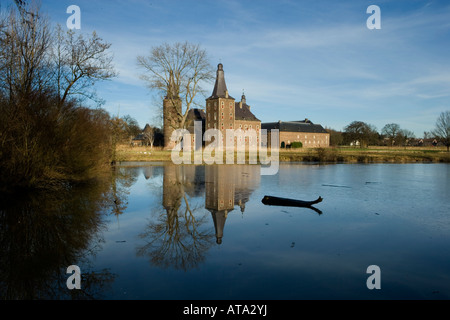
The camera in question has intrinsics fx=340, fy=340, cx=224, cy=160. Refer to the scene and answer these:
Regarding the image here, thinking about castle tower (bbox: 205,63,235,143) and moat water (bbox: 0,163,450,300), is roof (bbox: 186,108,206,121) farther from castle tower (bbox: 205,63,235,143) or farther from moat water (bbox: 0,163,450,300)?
moat water (bbox: 0,163,450,300)

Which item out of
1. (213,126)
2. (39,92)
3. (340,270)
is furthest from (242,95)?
(340,270)

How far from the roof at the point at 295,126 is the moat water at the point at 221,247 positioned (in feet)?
262

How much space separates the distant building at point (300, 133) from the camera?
9069 centimetres

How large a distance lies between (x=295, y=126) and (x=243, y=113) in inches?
779

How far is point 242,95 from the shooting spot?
A: 86.9m

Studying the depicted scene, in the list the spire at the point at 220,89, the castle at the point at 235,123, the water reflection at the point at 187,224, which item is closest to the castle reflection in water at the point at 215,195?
the water reflection at the point at 187,224

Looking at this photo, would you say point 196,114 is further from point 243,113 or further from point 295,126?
point 295,126

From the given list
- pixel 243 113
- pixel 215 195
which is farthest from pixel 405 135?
pixel 215 195

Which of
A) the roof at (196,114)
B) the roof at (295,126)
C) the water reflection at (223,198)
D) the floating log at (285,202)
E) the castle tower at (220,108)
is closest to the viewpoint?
the water reflection at (223,198)

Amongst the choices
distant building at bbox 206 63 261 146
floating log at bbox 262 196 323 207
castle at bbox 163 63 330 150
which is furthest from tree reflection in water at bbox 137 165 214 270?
distant building at bbox 206 63 261 146

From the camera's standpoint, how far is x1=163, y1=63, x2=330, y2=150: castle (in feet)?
226

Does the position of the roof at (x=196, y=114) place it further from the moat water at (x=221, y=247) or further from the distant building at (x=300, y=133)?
the moat water at (x=221, y=247)

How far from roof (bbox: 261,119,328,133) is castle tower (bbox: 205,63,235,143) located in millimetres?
22644

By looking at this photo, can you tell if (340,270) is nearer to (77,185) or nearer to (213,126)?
(77,185)
